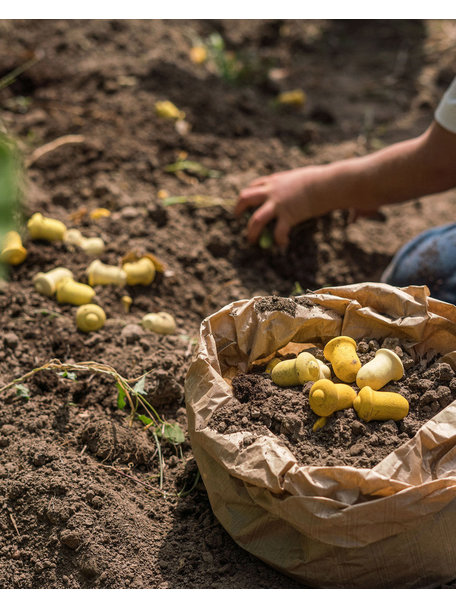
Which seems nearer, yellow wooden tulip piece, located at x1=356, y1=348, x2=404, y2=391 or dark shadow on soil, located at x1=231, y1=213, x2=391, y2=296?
yellow wooden tulip piece, located at x1=356, y1=348, x2=404, y2=391

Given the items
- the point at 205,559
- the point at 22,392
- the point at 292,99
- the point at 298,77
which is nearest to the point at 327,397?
the point at 205,559

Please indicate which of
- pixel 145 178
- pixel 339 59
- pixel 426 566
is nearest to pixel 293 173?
pixel 145 178

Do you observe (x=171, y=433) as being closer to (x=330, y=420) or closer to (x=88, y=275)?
(x=330, y=420)

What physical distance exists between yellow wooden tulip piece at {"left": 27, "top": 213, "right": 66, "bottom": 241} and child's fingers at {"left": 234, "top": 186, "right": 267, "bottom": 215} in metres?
0.80

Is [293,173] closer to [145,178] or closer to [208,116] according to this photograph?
[145,178]

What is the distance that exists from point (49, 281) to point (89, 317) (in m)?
0.26

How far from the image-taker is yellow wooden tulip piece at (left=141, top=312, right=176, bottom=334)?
2508mm

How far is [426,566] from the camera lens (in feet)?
5.29

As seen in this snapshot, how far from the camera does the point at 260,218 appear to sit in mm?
2832

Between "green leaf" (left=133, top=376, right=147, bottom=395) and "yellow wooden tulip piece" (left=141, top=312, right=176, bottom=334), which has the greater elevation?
"green leaf" (left=133, top=376, right=147, bottom=395)

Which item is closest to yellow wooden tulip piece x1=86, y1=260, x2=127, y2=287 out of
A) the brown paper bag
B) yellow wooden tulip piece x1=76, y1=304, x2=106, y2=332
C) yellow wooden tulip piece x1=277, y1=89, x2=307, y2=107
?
yellow wooden tulip piece x1=76, y1=304, x2=106, y2=332

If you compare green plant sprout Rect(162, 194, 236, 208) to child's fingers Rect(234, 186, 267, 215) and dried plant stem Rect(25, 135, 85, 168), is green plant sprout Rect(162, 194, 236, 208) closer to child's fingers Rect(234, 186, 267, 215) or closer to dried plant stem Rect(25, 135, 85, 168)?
child's fingers Rect(234, 186, 267, 215)

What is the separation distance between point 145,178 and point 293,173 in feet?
2.86

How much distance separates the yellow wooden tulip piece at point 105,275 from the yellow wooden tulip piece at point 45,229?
28 cm
